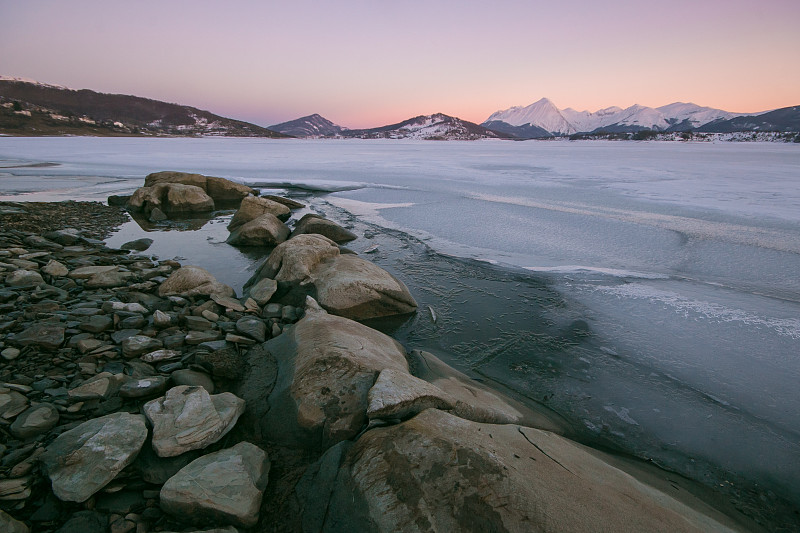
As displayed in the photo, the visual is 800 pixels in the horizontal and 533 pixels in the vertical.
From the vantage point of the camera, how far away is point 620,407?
3.57 m

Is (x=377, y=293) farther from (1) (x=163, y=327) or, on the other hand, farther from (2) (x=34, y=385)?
(2) (x=34, y=385)

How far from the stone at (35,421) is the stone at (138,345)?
0.91 metres

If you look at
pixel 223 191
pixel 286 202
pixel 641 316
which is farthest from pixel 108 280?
pixel 223 191

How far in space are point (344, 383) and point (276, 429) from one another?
596 mm

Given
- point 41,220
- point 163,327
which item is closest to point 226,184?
point 41,220

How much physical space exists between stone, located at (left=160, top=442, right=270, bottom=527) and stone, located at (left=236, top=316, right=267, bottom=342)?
1985 millimetres

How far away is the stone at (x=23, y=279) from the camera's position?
5169 millimetres

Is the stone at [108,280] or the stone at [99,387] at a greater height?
the stone at [108,280]

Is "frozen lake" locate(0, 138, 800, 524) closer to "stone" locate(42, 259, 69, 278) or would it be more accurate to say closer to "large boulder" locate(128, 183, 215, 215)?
"stone" locate(42, 259, 69, 278)

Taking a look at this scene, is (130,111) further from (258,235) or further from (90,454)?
(90,454)

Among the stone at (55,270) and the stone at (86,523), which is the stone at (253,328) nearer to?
the stone at (86,523)

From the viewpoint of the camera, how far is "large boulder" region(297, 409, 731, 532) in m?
1.96

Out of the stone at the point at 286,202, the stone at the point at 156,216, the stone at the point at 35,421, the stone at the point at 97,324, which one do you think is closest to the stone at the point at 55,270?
the stone at the point at 97,324

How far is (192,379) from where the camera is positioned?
3438mm
